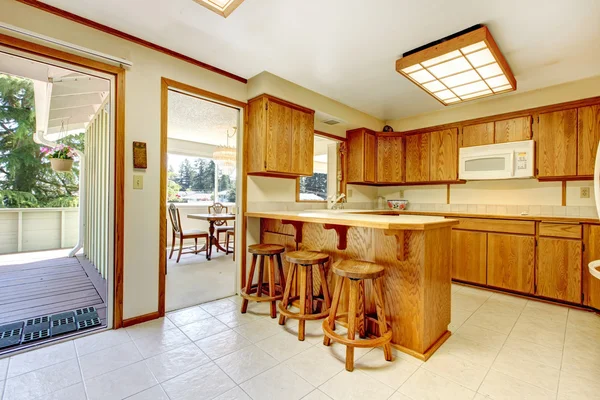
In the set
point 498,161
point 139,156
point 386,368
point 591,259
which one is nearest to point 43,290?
point 139,156

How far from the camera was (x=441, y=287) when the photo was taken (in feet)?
6.84

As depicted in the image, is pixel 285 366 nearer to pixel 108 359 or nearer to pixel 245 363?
pixel 245 363

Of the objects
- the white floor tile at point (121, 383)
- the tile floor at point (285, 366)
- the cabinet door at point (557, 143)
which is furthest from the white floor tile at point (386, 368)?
the cabinet door at point (557, 143)

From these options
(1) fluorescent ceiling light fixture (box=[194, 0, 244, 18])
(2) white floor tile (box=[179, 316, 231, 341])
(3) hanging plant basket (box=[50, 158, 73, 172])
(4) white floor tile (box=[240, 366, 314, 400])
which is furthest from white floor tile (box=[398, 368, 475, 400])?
(3) hanging plant basket (box=[50, 158, 73, 172])

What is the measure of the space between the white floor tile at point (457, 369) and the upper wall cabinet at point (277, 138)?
2109 millimetres

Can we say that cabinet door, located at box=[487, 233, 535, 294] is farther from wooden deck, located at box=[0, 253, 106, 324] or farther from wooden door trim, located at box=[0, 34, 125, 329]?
wooden deck, located at box=[0, 253, 106, 324]

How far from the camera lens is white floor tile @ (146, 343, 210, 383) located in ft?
5.42

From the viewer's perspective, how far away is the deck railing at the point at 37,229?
4.93 metres

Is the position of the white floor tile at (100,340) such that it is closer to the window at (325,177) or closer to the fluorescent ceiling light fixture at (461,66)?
the window at (325,177)

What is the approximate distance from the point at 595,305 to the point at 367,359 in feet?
8.03

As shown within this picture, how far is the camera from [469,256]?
3.40 metres

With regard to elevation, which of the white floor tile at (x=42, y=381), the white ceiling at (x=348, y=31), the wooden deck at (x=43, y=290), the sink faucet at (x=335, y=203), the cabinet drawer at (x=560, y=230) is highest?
the white ceiling at (x=348, y=31)

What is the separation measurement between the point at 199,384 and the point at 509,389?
1717 mm

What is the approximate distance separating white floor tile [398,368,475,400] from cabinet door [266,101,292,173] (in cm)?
211
